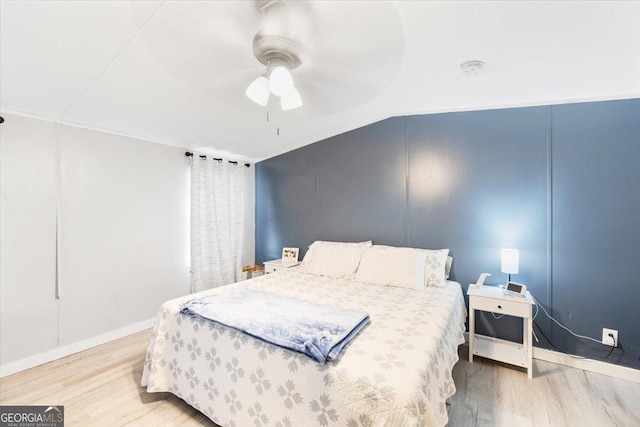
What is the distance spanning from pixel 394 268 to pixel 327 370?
153cm

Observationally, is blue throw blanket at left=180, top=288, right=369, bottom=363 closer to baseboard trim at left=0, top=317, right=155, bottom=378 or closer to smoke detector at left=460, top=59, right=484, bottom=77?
baseboard trim at left=0, top=317, right=155, bottom=378

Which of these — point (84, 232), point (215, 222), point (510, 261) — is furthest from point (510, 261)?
point (84, 232)

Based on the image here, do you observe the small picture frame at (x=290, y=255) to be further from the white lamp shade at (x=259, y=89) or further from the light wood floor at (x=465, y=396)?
the white lamp shade at (x=259, y=89)

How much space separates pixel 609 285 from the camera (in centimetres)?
223

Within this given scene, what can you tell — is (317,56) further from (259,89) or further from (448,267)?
(448,267)

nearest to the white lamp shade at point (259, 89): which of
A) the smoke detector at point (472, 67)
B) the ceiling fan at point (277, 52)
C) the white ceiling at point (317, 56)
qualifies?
the ceiling fan at point (277, 52)

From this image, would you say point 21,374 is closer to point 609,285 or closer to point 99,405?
point 99,405

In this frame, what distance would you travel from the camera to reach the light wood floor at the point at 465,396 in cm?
175

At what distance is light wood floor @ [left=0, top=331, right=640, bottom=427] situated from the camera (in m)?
1.75

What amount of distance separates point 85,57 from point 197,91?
2.22 ft

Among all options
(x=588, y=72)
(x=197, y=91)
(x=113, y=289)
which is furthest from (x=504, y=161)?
(x=113, y=289)

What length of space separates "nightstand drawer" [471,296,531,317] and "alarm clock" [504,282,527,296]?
0.13 meters

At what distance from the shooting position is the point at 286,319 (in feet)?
5.37

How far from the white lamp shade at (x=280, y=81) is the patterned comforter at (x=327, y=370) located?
139 cm
